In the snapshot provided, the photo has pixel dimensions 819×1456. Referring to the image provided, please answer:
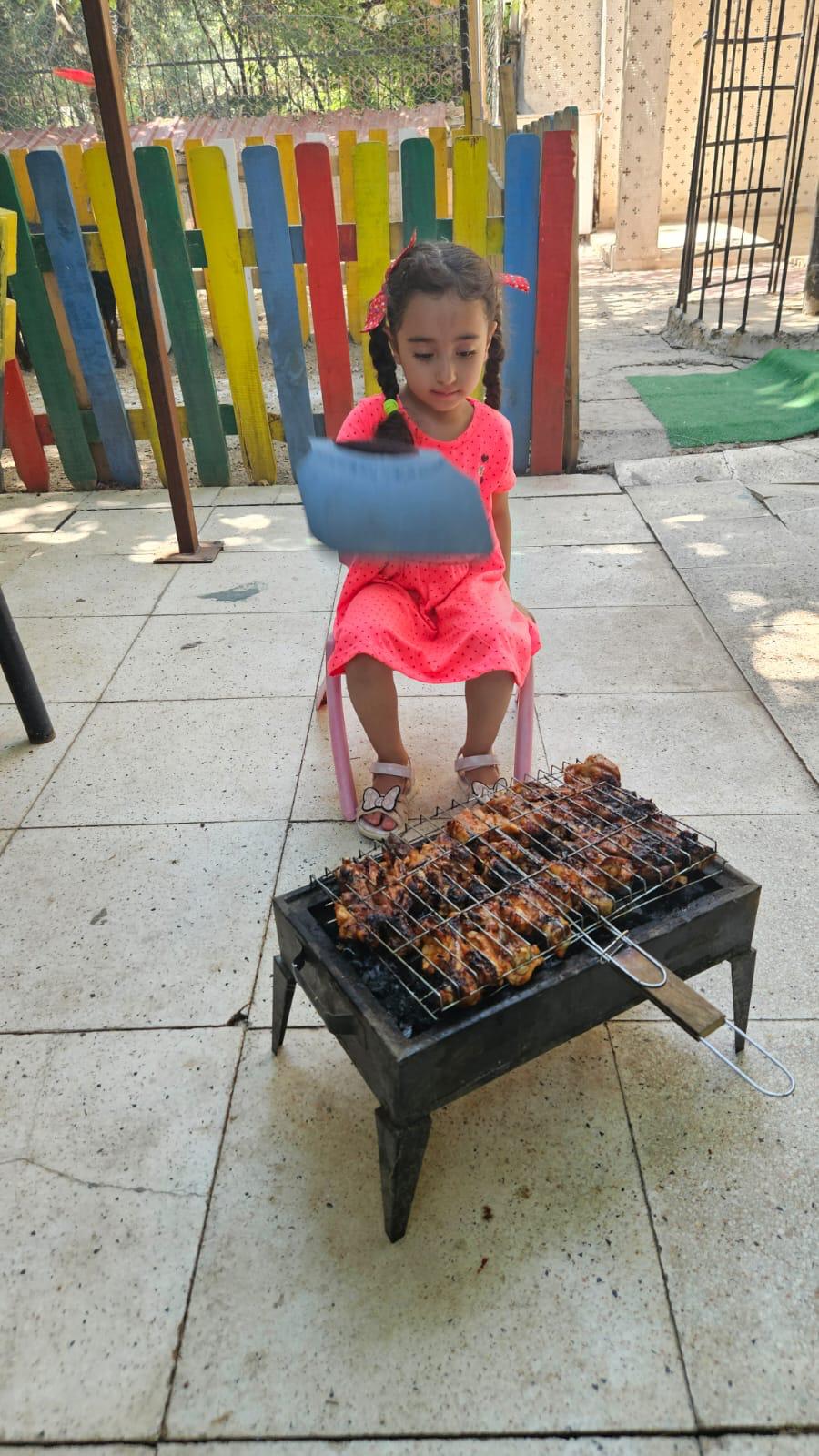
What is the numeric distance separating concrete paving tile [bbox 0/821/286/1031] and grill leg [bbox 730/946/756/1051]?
3.43ft

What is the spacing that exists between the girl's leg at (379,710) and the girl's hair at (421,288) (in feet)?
1.90

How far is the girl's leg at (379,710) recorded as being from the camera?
7.62 ft

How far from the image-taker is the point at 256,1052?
186cm

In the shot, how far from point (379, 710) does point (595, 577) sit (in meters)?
1.92

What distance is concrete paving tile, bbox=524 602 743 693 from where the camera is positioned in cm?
316

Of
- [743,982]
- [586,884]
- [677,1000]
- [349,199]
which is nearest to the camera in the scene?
[677,1000]


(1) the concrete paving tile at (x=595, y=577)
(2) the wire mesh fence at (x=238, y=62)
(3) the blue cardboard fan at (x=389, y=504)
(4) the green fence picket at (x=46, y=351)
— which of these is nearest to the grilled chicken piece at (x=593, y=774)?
(3) the blue cardboard fan at (x=389, y=504)

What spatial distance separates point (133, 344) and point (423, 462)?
439 centimetres

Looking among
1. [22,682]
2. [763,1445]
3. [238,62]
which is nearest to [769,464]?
[22,682]

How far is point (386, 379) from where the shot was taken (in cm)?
231

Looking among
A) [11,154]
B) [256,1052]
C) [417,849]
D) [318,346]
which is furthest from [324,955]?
[11,154]

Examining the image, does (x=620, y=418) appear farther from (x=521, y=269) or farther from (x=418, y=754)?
(x=418, y=754)

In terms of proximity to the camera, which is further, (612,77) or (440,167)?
(612,77)

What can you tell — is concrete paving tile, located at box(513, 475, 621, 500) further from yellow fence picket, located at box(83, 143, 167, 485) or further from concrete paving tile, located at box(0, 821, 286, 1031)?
concrete paving tile, located at box(0, 821, 286, 1031)
